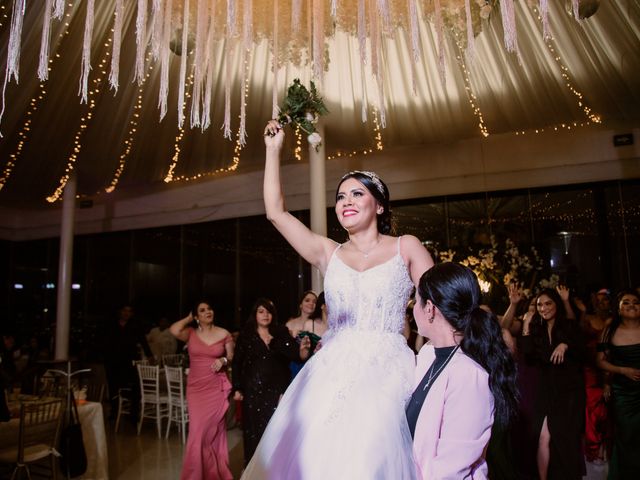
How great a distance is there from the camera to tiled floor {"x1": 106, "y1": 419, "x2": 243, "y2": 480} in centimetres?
479

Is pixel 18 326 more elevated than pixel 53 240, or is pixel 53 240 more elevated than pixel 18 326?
pixel 53 240

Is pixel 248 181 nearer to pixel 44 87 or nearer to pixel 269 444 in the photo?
pixel 44 87

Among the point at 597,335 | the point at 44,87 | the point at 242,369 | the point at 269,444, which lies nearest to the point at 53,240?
the point at 44,87

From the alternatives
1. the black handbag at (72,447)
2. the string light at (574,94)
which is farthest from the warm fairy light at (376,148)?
the black handbag at (72,447)

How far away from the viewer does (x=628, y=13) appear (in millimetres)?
4312

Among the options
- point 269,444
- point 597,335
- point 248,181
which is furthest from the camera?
point 248,181

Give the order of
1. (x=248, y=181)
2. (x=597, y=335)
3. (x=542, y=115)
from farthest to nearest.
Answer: (x=248, y=181) < (x=542, y=115) < (x=597, y=335)

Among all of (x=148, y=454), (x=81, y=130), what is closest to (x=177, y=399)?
(x=148, y=454)

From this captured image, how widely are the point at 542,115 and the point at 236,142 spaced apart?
13.6ft

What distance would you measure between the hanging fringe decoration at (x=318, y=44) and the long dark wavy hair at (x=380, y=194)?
0.45 m

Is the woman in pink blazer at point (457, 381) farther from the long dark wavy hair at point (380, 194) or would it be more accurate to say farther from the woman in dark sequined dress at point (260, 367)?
the woman in dark sequined dress at point (260, 367)

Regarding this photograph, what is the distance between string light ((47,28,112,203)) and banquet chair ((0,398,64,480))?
8.84 ft

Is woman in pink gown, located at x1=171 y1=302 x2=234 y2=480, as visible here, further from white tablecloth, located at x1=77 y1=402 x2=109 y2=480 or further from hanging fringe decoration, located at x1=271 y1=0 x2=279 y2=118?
hanging fringe decoration, located at x1=271 y1=0 x2=279 y2=118

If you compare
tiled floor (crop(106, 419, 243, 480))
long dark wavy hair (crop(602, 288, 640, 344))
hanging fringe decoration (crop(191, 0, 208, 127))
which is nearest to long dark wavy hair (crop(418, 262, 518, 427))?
hanging fringe decoration (crop(191, 0, 208, 127))
